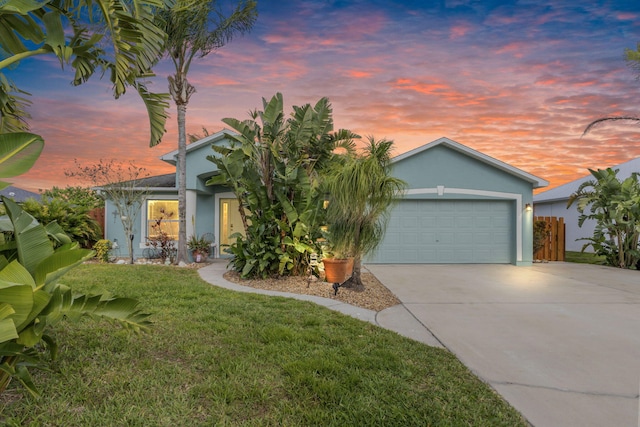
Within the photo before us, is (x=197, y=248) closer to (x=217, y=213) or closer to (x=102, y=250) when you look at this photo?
(x=217, y=213)

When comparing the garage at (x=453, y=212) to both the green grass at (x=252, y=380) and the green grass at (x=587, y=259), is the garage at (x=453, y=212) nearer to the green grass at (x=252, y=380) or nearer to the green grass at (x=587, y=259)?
the green grass at (x=587, y=259)

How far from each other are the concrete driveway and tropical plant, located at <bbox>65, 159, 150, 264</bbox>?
29.8 feet

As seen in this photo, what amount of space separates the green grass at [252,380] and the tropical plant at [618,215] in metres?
12.0

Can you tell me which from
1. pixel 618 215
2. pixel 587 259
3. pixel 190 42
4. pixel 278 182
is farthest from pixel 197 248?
pixel 587 259

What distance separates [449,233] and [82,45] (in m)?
12.3

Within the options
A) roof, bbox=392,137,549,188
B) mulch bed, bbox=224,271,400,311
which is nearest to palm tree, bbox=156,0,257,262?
mulch bed, bbox=224,271,400,311

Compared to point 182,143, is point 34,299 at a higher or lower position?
lower

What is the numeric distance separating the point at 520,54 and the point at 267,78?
7.35 metres

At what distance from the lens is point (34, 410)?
269cm

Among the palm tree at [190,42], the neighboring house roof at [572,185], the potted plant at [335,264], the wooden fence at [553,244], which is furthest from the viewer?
the neighboring house roof at [572,185]

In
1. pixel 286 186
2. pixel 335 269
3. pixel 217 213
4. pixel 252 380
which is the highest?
pixel 286 186

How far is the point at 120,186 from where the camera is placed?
1229 centimetres

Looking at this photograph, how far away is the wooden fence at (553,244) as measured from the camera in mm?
14289

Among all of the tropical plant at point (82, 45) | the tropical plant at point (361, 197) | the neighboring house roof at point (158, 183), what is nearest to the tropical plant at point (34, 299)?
the tropical plant at point (82, 45)
